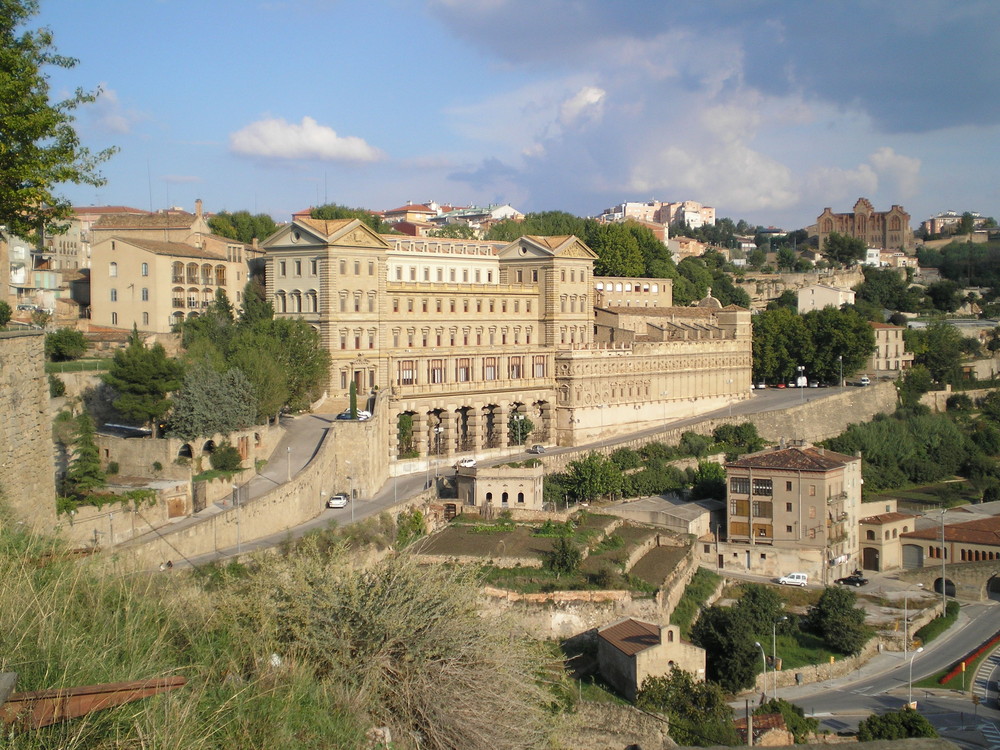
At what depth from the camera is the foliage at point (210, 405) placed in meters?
35.3

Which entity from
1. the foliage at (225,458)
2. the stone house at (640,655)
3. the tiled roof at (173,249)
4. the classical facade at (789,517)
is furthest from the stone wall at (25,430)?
the classical facade at (789,517)

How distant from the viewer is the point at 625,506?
47438mm

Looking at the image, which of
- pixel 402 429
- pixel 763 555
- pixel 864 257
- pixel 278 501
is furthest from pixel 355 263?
pixel 864 257

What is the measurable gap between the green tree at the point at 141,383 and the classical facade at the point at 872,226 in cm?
12487

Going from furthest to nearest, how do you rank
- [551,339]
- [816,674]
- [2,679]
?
[551,339] → [816,674] → [2,679]

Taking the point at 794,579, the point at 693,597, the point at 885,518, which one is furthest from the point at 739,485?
the point at 693,597

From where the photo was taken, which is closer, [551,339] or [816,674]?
[816,674]

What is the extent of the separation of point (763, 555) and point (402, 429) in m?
16.9

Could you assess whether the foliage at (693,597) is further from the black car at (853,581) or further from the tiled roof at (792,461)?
the black car at (853,581)

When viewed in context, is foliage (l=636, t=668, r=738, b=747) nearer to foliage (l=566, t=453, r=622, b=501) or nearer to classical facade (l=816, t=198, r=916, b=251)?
foliage (l=566, t=453, r=622, b=501)

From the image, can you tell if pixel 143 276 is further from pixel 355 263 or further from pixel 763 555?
pixel 763 555

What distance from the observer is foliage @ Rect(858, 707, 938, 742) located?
2808 centimetres

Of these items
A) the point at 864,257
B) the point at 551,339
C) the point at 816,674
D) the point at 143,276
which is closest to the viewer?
the point at 816,674

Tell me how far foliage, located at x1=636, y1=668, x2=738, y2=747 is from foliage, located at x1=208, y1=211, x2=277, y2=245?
138 feet
